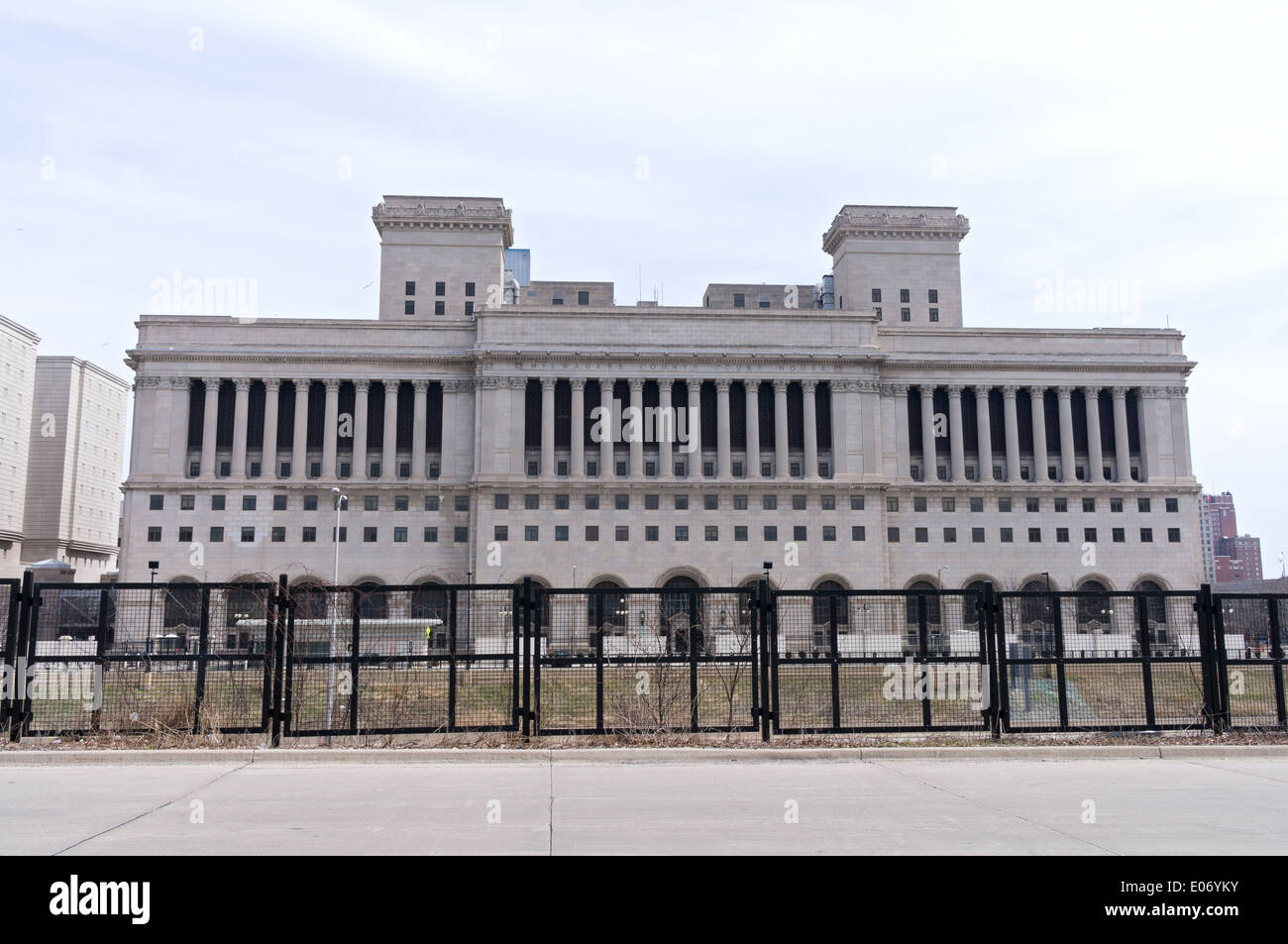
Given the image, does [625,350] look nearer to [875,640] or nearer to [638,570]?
[638,570]

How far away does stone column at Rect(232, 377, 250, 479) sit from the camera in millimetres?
84188

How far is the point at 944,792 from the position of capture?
44.4 feet

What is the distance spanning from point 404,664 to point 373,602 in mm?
1506

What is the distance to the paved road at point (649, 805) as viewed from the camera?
33.7 ft

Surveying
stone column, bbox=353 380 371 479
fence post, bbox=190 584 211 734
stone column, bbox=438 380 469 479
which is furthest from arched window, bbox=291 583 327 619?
stone column, bbox=438 380 469 479

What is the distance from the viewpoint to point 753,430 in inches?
3369

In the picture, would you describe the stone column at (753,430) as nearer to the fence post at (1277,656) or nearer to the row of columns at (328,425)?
the row of columns at (328,425)

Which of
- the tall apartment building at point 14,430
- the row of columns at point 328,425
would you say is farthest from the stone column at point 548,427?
the tall apartment building at point 14,430

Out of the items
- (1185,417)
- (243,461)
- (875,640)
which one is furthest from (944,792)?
(1185,417)

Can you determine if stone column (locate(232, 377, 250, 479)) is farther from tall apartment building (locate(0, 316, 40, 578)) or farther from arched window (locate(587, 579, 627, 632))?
arched window (locate(587, 579, 627, 632))

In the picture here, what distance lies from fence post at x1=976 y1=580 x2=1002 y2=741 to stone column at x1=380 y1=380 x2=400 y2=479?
71.6 m

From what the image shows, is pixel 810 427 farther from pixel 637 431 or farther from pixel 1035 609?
pixel 1035 609
